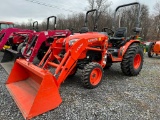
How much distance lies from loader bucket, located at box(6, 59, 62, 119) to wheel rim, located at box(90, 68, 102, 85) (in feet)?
3.89

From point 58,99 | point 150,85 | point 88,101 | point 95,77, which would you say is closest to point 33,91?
point 58,99

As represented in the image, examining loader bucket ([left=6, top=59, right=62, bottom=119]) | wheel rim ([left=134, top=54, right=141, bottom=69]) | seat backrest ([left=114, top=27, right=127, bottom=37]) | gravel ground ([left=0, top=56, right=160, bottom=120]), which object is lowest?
gravel ground ([left=0, top=56, right=160, bottom=120])

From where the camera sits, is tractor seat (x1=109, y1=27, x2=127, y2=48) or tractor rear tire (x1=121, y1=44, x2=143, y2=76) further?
tractor seat (x1=109, y1=27, x2=127, y2=48)

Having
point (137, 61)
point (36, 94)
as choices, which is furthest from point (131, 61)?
point (36, 94)

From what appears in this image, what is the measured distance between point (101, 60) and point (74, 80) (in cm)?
94

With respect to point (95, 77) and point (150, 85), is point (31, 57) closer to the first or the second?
point (95, 77)

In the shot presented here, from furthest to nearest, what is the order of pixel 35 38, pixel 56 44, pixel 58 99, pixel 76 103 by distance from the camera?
pixel 35 38, pixel 56 44, pixel 76 103, pixel 58 99

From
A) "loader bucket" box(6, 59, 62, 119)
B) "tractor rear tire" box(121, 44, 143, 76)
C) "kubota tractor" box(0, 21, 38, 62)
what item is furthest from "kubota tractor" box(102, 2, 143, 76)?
"kubota tractor" box(0, 21, 38, 62)

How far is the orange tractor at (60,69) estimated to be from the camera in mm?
3008

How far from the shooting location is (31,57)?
19.9ft

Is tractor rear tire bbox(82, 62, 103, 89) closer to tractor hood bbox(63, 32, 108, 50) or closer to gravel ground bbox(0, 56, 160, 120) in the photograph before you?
gravel ground bbox(0, 56, 160, 120)

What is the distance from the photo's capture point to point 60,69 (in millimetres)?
3848

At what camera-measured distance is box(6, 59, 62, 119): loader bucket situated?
9.40ft

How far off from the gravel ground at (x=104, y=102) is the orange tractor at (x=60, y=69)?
17 cm
